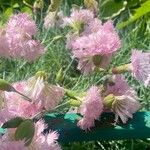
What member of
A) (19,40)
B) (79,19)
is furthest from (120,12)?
(19,40)

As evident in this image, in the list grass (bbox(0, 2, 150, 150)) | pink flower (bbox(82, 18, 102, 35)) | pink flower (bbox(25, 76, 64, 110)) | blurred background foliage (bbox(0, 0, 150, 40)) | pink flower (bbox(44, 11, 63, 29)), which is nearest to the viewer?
pink flower (bbox(25, 76, 64, 110))

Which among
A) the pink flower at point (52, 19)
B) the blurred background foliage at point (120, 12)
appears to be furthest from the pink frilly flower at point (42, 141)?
the blurred background foliage at point (120, 12)

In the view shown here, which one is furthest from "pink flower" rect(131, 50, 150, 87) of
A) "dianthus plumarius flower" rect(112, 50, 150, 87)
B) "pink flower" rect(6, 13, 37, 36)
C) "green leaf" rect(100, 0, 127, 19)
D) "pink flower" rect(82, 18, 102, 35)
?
"green leaf" rect(100, 0, 127, 19)

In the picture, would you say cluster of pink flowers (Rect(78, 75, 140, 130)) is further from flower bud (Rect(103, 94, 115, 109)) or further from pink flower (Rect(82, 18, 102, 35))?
pink flower (Rect(82, 18, 102, 35))

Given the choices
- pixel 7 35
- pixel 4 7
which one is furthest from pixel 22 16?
pixel 4 7

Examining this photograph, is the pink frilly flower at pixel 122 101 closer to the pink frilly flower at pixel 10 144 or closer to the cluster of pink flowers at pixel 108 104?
the cluster of pink flowers at pixel 108 104

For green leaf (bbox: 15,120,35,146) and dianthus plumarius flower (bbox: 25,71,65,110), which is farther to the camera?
dianthus plumarius flower (bbox: 25,71,65,110)
